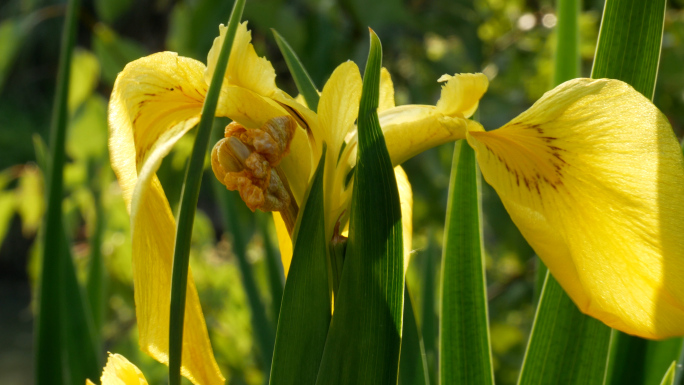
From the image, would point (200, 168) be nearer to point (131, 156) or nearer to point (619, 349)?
point (131, 156)

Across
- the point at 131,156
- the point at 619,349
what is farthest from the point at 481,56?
the point at 131,156

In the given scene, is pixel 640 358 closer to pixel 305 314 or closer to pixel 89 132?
pixel 305 314

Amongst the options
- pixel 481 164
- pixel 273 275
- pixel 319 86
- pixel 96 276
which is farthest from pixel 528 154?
pixel 319 86

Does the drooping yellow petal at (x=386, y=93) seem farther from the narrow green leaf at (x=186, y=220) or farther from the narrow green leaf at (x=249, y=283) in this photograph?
the narrow green leaf at (x=249, y=283)

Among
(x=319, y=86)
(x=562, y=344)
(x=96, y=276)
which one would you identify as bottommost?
(x=96, y=276)

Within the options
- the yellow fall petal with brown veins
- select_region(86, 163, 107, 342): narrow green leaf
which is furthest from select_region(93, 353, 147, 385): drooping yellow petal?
select_region(86, 163, 107, 342): narrow green leaf

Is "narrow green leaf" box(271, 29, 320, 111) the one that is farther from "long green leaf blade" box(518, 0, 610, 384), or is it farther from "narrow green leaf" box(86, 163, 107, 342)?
"narrow green leaf" box(86, 163, 107, 342)
